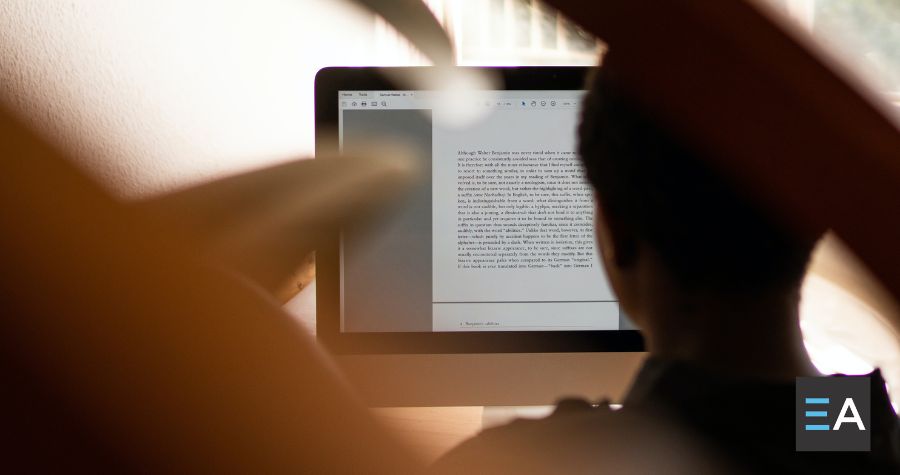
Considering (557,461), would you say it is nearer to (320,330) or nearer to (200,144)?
(320,330)

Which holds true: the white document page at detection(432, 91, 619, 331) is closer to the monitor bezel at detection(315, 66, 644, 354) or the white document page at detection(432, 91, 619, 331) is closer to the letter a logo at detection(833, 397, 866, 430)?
the monitor bezel at detection(315, 66, 644, 354)

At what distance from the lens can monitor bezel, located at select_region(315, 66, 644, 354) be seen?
564mm

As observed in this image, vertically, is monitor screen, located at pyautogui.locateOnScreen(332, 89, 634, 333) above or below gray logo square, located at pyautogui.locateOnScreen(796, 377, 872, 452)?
above

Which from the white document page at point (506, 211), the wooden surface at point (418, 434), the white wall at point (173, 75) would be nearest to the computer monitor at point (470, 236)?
the white document page at point (506, 211)

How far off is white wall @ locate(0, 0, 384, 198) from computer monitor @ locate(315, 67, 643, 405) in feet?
0.72

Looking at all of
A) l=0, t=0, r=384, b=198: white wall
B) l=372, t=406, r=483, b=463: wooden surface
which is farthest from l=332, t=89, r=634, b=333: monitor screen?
l=0, t=0, r=384, b=198: white wall

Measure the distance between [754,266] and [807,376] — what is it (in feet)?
0.27

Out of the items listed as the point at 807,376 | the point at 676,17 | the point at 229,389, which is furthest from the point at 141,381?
the point at 807,376

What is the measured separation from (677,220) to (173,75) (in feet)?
2.04

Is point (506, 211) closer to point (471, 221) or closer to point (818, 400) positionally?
point (471, 221)

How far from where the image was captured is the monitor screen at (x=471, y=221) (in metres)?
0.57

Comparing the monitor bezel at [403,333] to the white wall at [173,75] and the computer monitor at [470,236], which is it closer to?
the computer monitor at [470,236]

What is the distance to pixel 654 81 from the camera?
280 mm

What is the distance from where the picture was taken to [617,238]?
1.23ft
